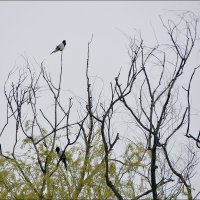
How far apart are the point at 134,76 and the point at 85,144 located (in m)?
2.46

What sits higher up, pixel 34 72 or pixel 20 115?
pixel 34 72

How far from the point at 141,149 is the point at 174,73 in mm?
2141

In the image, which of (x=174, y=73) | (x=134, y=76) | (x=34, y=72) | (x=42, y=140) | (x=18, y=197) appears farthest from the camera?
(x=34, y=72)

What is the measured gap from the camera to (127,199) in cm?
570

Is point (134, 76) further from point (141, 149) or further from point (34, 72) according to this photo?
point (34, 72)

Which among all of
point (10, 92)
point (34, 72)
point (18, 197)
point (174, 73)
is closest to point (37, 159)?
point (18, 197)

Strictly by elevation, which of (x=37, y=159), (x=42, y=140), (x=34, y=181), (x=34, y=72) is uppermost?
(x=34, y=72)

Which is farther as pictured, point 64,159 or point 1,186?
point 64,159

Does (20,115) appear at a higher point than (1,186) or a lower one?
higher

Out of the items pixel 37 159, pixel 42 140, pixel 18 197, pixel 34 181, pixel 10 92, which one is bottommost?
pixel 18 197

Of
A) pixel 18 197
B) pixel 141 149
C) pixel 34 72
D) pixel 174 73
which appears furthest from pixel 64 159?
pixel 174 73

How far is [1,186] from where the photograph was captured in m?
5.42

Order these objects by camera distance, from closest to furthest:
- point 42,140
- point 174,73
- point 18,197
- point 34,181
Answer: point 174,73 → point 18,197 → point 34,181 → point 42,140

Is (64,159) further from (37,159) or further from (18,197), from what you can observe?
(18,197)
